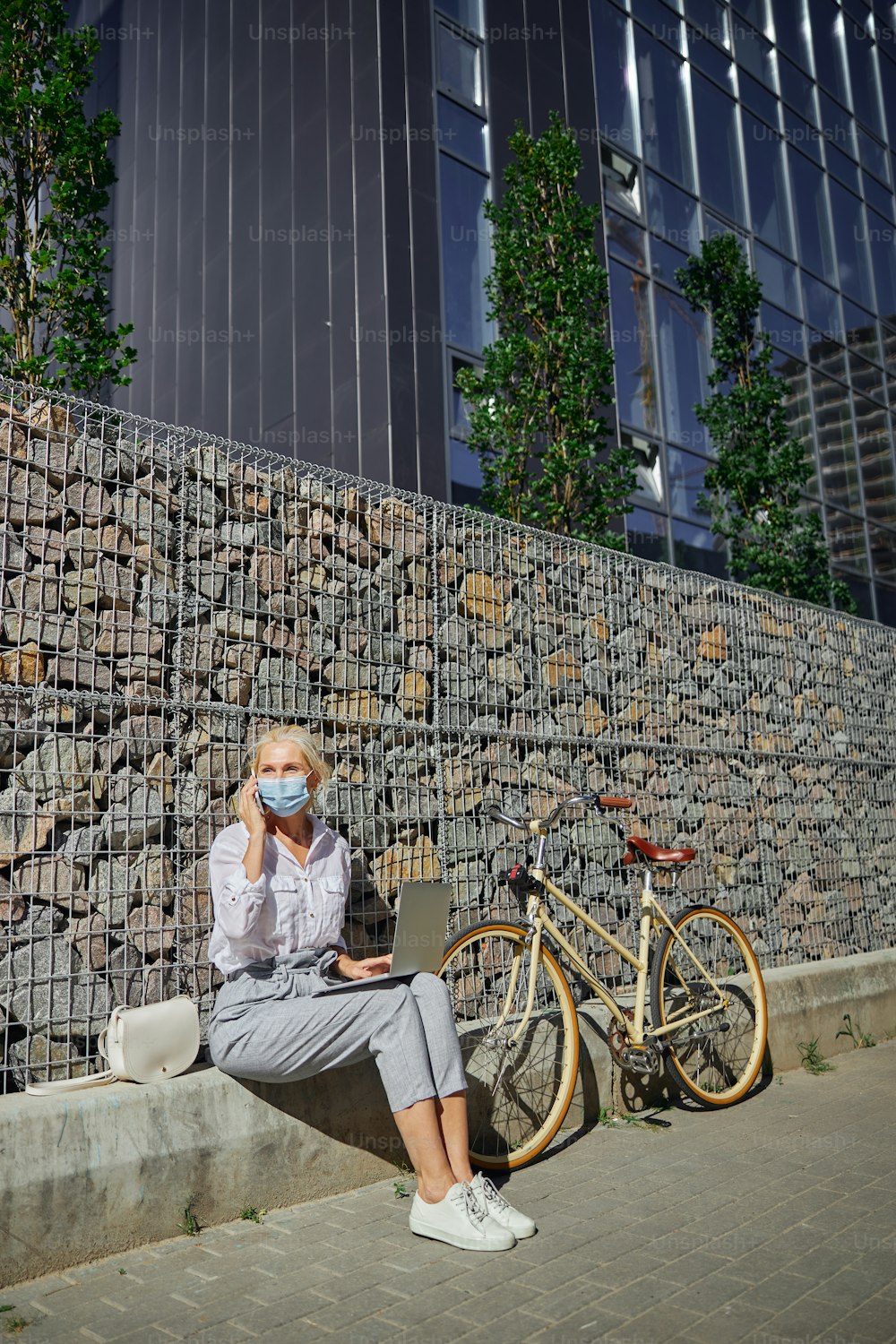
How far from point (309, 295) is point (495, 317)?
3439 millimetres

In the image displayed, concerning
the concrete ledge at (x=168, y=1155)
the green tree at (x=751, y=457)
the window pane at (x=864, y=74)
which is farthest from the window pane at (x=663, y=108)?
the concrete ledge at (x=168, y=1155)

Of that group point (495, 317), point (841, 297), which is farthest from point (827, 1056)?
point (841, 297)

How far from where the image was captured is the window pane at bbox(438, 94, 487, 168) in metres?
13.1

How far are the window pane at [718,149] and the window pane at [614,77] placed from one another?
1.86 m

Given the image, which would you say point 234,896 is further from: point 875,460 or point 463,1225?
point 875,460

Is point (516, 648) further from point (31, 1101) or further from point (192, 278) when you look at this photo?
point (192, 278)

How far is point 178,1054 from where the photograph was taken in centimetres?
374

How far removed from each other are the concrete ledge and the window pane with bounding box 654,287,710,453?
13184 millimetres

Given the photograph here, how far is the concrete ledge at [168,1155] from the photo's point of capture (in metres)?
3.29

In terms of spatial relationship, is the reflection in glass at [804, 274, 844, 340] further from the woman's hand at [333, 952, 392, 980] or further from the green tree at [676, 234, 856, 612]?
the woman's hand at [333, 952, 392, 980]

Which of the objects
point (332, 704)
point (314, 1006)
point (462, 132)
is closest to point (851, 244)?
point (462, 132)

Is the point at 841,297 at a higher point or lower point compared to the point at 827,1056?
higher

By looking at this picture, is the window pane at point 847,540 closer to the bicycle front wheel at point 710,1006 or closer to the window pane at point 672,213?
the window pane at point 672,213

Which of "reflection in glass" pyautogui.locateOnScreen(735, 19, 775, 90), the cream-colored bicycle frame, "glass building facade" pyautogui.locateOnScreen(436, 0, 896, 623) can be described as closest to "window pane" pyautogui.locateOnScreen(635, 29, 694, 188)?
"glass building facade" pyautogui.locateOnScreen(436, 0, 896, 623)
